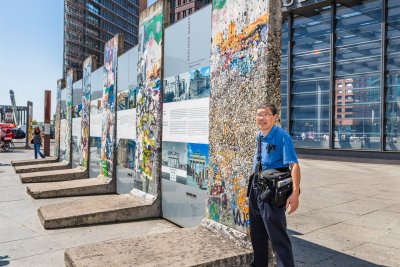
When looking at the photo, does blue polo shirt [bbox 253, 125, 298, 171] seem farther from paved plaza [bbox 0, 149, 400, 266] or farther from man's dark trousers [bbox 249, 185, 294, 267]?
paved plaza [bbox 0, 149, 400, 266]

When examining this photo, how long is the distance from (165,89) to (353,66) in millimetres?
15925

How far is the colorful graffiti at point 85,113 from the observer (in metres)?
11.0

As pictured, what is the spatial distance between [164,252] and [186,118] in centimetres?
227

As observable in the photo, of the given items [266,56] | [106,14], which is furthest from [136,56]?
[106,14]

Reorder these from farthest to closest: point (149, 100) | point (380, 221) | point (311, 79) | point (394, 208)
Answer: point (311, 79) → point (394, 208) → point (149, 100) → point (380, 221)

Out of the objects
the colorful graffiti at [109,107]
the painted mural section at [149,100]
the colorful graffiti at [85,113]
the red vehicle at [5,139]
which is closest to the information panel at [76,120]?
A: the colorful graffiti at [85,113]

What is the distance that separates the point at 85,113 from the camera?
11305mm

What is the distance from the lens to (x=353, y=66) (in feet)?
63.9

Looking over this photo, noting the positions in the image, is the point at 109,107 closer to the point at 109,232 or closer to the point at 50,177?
the point at 50,177

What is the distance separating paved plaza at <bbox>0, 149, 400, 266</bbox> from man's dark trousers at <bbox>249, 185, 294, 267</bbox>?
0.79 meters

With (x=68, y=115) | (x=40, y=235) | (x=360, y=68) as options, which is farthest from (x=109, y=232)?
(x=360, y=68)

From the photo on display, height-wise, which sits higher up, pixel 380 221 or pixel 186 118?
pixel 186 118

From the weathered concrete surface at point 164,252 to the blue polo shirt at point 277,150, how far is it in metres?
1.02

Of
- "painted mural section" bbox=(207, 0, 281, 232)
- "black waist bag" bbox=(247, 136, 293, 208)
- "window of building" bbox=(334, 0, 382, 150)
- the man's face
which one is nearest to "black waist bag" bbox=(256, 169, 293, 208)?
"black waist bag" bbox=(247, 136, 293, 208)
